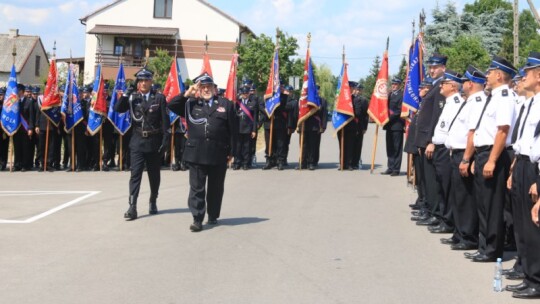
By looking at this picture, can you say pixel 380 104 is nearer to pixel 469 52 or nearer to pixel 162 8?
pixel 469 52

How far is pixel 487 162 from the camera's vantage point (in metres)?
7.62

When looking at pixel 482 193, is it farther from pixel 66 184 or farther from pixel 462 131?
pixel 66 184

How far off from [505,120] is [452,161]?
4.87 feet

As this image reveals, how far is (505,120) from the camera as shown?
24.0 ft

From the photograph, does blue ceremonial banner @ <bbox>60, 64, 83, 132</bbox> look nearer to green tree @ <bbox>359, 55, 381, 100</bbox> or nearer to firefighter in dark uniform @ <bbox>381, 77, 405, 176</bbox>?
firefighter in dark uniform @ <bbox>381, 77, 405, 176</bbox>

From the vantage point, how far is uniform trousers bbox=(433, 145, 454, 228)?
930cm

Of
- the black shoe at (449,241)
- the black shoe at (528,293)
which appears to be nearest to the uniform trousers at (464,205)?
the black shoe at (449,241)

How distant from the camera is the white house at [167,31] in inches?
2269

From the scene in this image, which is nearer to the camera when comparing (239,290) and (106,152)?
(239,290)

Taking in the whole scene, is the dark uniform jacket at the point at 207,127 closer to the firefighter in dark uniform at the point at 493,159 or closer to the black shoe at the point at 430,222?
the black shoe at the point at 430,222

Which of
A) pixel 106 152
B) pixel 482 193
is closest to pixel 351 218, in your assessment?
pixel 482 193

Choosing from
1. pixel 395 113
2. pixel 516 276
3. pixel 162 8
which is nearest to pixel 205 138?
pixel 516 276

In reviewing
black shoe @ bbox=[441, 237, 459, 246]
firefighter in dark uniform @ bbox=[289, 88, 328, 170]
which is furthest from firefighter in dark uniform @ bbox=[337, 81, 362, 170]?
black shoe @ bbox=[441, 237, 459, 246]

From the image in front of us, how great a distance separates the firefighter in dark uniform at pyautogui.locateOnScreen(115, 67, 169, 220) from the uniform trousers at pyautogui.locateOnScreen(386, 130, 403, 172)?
25.8ft
